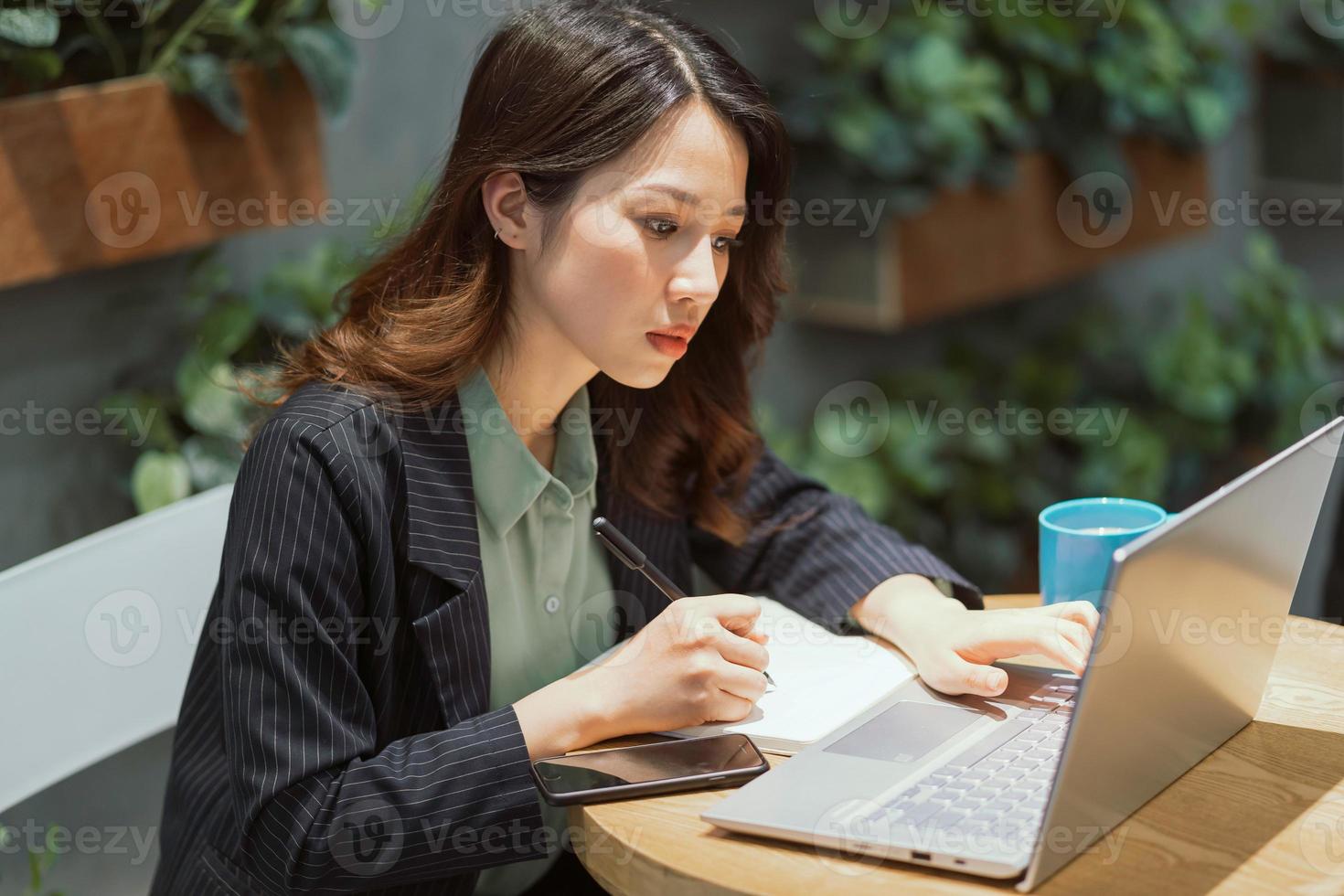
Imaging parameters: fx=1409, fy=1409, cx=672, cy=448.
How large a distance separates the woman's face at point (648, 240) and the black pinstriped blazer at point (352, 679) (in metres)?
0.17

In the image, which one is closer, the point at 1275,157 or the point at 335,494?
the point at 335,494

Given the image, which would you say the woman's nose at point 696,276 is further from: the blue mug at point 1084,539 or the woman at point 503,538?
the blue mug at point 1084,539

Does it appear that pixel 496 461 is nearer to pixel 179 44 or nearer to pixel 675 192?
pixel 675 192

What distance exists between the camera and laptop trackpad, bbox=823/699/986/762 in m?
1.11

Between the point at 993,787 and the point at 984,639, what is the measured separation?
0.23 metres

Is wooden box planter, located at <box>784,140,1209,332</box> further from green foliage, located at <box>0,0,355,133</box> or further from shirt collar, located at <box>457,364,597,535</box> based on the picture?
shirt collar, located at <box>457,364,597,535</box>

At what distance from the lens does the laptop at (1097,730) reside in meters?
Result: 0.90

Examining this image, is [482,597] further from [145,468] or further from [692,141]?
[145,468]

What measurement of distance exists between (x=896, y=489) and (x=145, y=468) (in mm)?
1583

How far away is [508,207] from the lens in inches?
52.4

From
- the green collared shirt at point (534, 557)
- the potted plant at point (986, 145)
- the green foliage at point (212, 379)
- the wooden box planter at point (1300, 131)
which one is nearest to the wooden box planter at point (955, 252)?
the potted plant at point (986, 145)

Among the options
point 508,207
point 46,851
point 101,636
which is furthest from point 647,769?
point 46,851

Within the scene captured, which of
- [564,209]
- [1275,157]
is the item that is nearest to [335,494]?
[564,209]

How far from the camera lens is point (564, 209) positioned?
129 cm
